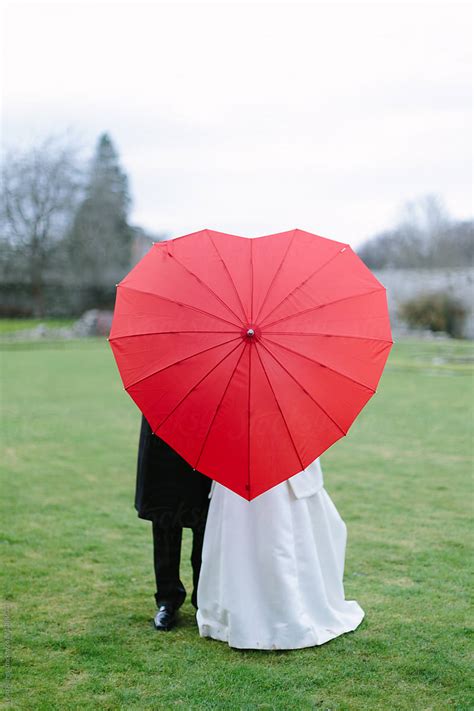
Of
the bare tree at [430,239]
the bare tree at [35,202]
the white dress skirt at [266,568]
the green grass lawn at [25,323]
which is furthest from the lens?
the bare tree at [430,239]

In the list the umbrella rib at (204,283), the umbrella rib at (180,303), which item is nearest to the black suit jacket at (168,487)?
the umbrella rib at (180,303)

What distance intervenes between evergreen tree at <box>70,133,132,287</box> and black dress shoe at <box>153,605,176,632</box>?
127 ft

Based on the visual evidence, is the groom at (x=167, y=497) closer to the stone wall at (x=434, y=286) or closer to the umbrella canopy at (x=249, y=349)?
A: the umbrella canopy at (x=249, y=349)

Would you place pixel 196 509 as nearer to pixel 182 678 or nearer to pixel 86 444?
pixel 182 678

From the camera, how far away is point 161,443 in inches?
153

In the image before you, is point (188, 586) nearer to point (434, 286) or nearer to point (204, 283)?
point (204, 283)

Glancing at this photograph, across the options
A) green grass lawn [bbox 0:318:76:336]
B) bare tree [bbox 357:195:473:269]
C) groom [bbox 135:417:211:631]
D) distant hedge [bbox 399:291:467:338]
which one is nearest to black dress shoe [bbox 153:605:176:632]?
groom [bbox 135:417:211:631]

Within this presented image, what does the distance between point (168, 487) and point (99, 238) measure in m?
42.2

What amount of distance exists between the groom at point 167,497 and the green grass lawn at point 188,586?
0.39m

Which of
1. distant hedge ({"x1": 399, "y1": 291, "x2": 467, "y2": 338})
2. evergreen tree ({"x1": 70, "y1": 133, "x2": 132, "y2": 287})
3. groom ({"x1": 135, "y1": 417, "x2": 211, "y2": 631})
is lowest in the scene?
groom ({"x1": 135, "y1": 417, "x2": 211, "y2": 631})

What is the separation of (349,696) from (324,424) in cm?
113

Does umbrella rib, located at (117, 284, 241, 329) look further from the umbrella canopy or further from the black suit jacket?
the black suit jacket

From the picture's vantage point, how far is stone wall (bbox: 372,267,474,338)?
33688 millimetres

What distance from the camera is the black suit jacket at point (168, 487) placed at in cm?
389
